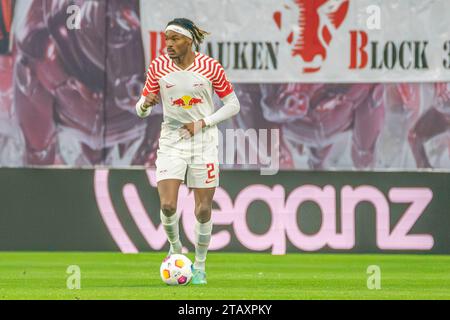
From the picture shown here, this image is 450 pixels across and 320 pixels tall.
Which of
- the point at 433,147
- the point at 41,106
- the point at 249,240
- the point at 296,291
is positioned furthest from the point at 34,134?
the point at 296,291

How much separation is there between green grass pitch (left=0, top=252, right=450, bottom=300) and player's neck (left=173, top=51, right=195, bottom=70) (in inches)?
76.4

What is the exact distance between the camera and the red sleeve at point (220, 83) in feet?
47.3

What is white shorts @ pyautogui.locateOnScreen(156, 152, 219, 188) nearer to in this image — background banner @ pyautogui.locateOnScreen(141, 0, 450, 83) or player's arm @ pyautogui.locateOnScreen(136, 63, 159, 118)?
player's arm @ pyautogui.locateOnScreen(136, 63, 159, 118)

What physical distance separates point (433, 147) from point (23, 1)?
17.9 ft

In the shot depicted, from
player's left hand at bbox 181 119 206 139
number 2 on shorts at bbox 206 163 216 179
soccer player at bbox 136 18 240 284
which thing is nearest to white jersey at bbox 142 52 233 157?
soccer player at bbox 136 18 240 284

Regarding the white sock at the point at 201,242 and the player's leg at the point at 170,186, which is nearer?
the player's leg at the point at 170,186

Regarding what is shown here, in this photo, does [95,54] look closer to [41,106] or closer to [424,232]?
[41,106]

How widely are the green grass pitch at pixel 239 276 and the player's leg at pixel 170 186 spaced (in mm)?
546

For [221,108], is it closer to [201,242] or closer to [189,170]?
[189,170]

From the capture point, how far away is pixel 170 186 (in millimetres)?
14258

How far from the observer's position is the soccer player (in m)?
14.3

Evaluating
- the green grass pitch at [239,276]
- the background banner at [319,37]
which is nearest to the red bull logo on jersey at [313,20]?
the background banner at [319,37]

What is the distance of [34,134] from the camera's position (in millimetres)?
20672

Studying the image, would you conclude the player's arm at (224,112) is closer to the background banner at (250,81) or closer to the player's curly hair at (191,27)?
the player's curly hair at (191,27)
